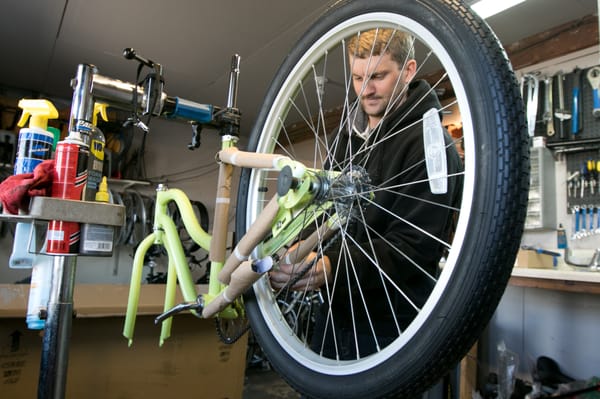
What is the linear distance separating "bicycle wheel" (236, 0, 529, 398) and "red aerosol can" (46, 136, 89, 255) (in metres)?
0.37

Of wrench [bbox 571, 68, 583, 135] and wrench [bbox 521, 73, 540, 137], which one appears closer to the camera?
wrench [bbox 571, 68, 583, 135]

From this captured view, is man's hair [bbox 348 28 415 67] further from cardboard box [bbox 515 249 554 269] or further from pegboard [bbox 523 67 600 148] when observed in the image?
pegboard [bbox 523 67 600 148]

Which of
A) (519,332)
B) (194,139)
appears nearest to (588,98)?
(519,332)

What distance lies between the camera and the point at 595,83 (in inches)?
74.1

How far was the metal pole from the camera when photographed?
829 millimetres

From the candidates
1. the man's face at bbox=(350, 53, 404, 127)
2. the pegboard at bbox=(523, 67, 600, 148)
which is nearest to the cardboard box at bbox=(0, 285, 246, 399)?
the man's face at bbox=(350, 53, 404, 127)

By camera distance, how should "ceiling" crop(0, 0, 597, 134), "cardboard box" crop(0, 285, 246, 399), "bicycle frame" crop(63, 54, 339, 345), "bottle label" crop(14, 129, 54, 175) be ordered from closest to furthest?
"bicycle frame" crop(63, 54, 339, 345)
"bottle label" crop(14, 129, 54, 175)
"cardboard box" crop(0, 285, 246, 399)
"ceiling" crop(0, 0, 597, 134)

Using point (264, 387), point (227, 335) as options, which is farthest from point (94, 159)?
point (264, 387)

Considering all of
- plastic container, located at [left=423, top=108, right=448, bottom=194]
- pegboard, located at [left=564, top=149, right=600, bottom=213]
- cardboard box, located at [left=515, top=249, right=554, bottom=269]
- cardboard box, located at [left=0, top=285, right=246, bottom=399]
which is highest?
pegboard, located at [left=564, top=149, right=600, bottom=213]

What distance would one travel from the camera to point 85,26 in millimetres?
2391

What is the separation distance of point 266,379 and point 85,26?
111 inches

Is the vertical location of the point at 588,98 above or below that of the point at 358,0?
above

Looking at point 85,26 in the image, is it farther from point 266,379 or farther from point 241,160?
point 266,379

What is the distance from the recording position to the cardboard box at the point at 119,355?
1.14 m
